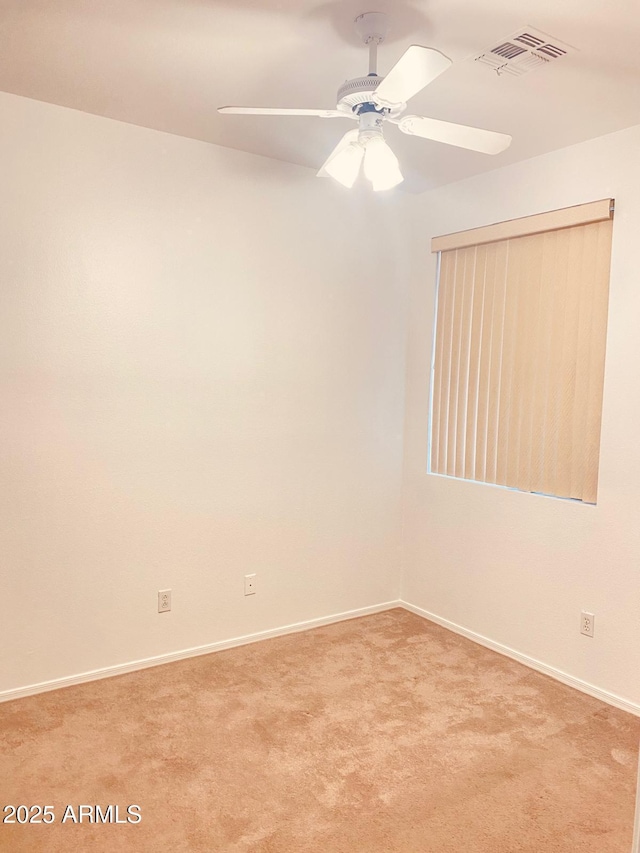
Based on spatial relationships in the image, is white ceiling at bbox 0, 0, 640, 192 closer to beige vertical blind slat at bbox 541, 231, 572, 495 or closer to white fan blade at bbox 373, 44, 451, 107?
white fan blade at bbox 373, 44, 451, 107

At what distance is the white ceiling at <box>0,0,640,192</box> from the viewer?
195 cm

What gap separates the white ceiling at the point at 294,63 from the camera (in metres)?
1.95

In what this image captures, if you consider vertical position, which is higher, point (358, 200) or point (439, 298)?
point (358, 200)

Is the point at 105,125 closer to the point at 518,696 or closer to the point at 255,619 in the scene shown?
the point at 255,619

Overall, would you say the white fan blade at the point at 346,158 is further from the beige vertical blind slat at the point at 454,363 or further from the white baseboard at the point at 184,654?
the white baseboard at the point at 184,654

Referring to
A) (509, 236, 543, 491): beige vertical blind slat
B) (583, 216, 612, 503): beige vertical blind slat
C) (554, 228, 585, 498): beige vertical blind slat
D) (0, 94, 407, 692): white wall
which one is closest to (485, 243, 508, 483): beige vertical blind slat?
(509, 236, 543, 491): beige vertical blind slat

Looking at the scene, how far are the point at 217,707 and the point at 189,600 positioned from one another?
63cm

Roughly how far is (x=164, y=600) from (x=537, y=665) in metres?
1.87

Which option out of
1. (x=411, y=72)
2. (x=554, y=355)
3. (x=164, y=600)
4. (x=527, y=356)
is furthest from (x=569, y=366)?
(x=164, y=600)

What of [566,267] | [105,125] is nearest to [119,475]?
[105,125]

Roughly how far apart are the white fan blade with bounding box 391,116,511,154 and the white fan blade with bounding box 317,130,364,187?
0.49 ft

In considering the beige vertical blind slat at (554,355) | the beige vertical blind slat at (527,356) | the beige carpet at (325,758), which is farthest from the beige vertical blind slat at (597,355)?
the beige carpet at (325,758)

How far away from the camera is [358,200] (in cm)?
367

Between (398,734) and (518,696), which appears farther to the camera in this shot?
(518,696)
